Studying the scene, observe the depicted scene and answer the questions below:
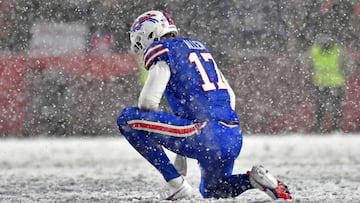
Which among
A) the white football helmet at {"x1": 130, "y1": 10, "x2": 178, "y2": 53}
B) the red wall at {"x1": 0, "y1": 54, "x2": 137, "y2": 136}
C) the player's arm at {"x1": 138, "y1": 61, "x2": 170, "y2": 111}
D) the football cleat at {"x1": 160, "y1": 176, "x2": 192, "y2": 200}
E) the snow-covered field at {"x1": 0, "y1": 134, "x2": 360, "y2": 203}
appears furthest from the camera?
the red wall at {"x1": 0, "y1": 54, "x2": 137, "y2": 136}

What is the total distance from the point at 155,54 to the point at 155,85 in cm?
20

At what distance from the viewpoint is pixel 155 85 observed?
16.4 feet

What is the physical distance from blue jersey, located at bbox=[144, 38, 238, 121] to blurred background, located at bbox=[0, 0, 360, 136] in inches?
251

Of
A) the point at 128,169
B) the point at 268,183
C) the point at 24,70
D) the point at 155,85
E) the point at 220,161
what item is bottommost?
the point at 268,183

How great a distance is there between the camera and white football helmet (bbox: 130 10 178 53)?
5.41 meters

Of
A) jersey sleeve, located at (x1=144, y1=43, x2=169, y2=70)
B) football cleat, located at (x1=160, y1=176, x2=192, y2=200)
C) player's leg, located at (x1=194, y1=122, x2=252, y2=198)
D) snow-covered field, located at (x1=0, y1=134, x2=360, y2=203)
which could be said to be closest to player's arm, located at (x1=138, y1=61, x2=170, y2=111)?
jersey sleeve, located at (x1=144, y1=43, x2=169, y2=70)

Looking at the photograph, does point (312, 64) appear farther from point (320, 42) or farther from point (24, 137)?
point (24, 137)

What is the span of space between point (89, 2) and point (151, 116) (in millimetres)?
7512

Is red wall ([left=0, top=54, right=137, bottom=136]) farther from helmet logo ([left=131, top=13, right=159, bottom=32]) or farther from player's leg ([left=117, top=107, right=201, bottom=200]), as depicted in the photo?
player's leg ([left=117, top=107, right=201, bottom=200])

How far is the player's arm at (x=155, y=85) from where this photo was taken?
16.5ft

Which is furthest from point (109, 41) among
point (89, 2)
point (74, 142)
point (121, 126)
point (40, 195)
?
point (121, 126)

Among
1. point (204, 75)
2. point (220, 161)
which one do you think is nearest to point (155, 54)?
point (204, 75)

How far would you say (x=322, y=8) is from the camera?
1234cm

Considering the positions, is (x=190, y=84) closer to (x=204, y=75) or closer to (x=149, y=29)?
(x=204, y=75)
